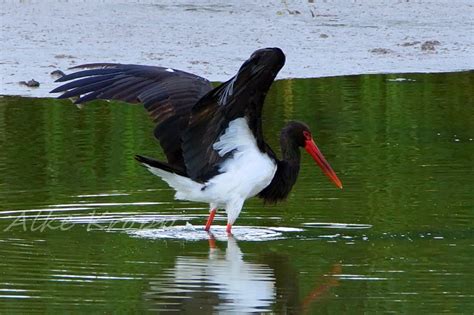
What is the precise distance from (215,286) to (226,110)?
1.31 metres

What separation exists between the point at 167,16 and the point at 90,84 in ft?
22.8

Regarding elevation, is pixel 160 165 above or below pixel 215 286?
above

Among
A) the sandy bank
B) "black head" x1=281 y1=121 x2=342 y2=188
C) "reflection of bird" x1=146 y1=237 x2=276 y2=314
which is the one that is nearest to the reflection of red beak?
"black head" x1=281 y1=121 x2=342 y2=188

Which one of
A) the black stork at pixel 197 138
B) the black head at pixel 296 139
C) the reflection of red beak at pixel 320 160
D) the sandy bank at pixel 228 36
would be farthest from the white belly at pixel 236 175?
the sandy bank at pixel 228 36

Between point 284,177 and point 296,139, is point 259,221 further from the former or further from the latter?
point 296,139

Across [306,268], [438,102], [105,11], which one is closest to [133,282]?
[306,268]

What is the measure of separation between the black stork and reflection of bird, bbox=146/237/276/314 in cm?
69

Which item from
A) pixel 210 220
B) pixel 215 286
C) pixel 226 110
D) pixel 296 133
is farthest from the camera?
pixel 296 133

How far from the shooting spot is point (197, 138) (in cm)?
874

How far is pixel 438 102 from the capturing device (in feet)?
43.8

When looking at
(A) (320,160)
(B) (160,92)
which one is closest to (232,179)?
(B) (160,92)

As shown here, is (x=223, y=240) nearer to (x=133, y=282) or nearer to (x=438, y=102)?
(x=133, y=282)

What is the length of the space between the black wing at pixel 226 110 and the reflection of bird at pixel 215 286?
738mm

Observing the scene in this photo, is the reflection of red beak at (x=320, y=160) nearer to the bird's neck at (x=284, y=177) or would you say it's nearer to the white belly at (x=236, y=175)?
the bird's neck at (x=284, y=177)
